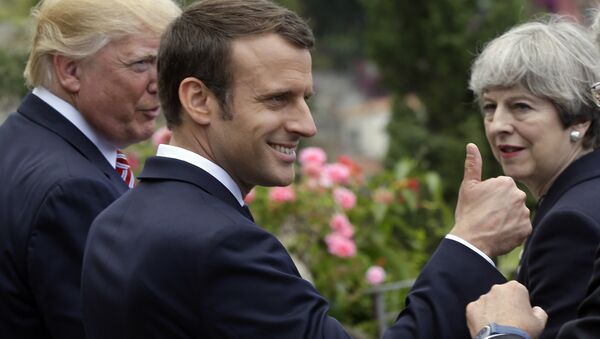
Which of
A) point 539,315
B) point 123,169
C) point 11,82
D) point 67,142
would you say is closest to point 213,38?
point 67,142

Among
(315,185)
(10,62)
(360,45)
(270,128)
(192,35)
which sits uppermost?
(192,35)

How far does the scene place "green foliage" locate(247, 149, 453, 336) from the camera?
6.40 metres

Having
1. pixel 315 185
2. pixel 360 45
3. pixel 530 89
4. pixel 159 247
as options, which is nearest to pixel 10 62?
pixel 315 185

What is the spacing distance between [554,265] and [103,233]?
50.2 inches

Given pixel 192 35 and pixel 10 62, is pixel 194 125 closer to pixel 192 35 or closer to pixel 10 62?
pixel 192 35

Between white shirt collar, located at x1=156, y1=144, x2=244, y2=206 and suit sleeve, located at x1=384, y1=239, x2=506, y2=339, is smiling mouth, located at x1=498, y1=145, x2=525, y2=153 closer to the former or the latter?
suit sleeve, located at x1=384, y1=239, x2=506, y2=339

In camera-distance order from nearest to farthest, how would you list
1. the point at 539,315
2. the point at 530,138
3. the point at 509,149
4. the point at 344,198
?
the point at 539,315 → the point at 530,138 → the point at 509,149 → the point at 344,198

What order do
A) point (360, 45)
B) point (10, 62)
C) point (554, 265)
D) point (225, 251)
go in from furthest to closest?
point (360, 45)
point (10, 62)
point (554, 265)
point (225, 251)

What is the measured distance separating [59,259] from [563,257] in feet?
4.76

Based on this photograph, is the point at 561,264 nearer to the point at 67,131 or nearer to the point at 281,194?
the point at 67,131

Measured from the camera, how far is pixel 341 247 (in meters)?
6.26

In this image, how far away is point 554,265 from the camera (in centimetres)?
292

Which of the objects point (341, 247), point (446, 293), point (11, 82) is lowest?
point (341, 247)

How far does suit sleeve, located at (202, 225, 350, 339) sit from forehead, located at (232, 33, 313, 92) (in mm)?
389
